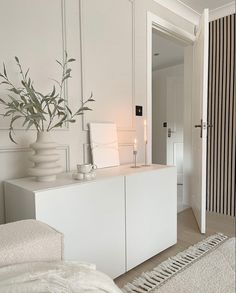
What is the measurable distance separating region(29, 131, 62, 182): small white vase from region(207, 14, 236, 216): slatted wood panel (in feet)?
6.66

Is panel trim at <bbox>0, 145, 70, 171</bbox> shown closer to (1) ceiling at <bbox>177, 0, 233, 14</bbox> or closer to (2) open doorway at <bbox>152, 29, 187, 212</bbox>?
(1) ceiling at <bbox>177, 0, 233, 14</bbox>

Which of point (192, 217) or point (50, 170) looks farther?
point (192, 217)

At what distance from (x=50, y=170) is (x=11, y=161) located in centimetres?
31

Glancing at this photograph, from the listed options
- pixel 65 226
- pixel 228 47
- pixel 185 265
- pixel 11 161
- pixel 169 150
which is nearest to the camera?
pixel 65 226

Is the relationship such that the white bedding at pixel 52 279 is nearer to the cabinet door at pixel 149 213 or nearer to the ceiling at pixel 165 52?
the cabinet door at pixel 149 213

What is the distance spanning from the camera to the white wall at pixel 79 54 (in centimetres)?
141

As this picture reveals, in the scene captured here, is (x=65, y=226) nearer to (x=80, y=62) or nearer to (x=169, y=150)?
(x=80, y=62)

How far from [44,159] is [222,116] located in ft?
7.00

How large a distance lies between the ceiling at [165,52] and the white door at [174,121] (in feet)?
1.00

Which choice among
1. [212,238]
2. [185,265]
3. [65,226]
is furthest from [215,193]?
[65,226]

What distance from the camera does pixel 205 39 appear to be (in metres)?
2.03

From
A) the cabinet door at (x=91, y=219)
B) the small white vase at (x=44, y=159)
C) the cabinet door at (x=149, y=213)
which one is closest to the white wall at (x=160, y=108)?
the cabinet door at (x=149, y=213)

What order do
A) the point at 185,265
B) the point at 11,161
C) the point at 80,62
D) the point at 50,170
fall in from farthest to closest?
the point at 80,62
the point at 185,265
the point at 11,161
the point at 50,170

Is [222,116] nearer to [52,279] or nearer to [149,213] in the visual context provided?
[149,213]
